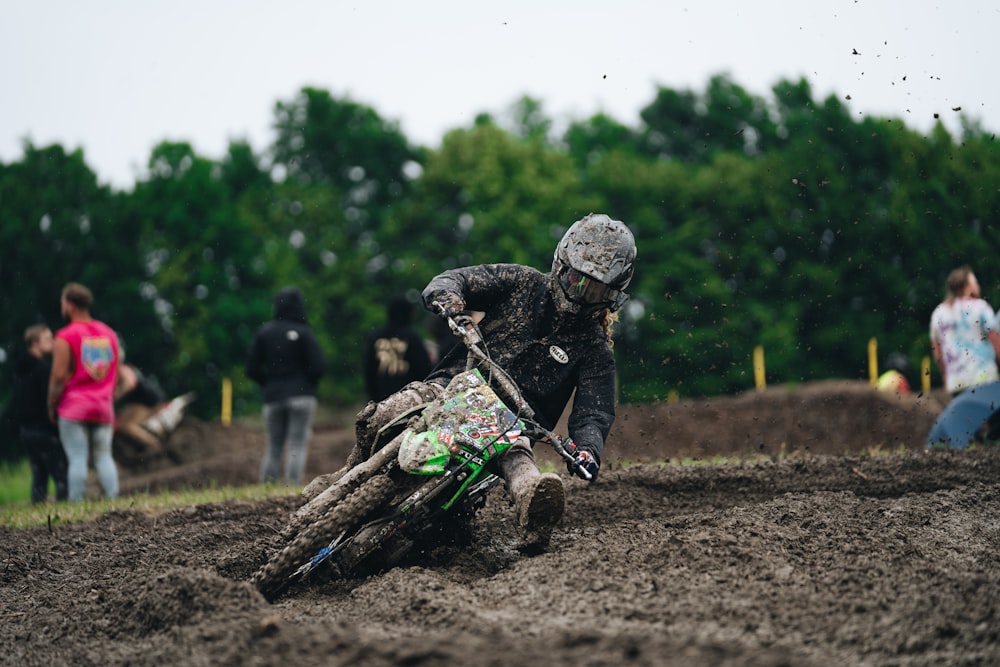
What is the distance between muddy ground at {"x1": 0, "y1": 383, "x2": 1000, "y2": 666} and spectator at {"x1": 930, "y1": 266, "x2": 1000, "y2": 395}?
1.94m

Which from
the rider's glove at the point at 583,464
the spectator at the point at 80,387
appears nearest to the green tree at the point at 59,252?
the spectator at the point at 80,387

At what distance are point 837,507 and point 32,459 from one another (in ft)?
28.1

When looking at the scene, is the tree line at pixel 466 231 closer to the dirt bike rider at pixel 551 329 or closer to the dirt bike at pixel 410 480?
the dirt bike rider at pixel 551 329

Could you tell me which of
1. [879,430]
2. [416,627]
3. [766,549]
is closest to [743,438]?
[879,430]

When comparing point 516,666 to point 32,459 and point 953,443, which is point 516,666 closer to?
point 953,443

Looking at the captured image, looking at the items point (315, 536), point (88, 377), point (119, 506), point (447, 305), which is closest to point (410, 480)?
point (315, 536)

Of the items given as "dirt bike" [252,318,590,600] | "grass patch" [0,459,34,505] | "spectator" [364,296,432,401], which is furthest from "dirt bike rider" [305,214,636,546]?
"grass patch" [0,459,34,505]

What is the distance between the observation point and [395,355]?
11.8 meters

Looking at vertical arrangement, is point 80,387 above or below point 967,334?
above

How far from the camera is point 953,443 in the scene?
438 inches

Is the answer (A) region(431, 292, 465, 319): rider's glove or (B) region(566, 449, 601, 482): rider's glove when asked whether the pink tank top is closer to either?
(A) region(431, 292, 465, 319): rider's glove

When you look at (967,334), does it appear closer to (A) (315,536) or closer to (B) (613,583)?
(B) (613,583)

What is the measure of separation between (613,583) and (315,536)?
155cm

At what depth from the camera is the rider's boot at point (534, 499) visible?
19.9 ft
